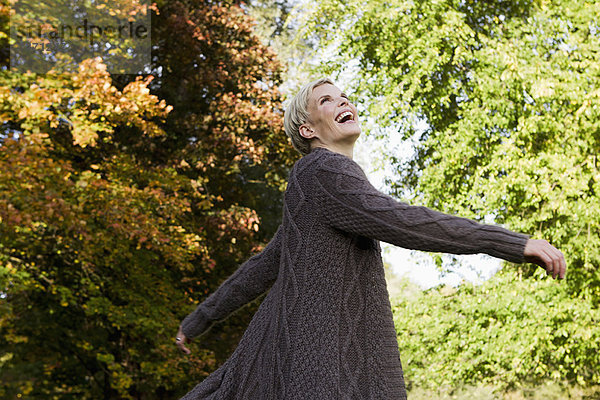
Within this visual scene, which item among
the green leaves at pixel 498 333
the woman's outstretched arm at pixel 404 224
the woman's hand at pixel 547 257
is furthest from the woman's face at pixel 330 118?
the green leaves at pixel 498 333

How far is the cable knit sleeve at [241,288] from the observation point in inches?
92.0

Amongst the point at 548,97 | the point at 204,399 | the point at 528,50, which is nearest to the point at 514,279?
the point at 548,97

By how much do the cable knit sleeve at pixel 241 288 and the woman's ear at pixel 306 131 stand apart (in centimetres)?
34

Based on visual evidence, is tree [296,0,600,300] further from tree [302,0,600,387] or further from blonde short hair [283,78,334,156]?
blonde short hair [283,78,334,156]

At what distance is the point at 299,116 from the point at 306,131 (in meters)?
0.06

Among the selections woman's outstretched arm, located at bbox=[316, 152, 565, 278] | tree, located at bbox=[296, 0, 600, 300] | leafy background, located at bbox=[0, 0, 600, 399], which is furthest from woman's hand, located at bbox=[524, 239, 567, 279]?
tree, located at bbox=[296, 0, 600, 300]

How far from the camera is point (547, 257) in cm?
156

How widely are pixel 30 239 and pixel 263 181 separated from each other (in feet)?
14.5

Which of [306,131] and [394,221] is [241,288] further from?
[394,221]

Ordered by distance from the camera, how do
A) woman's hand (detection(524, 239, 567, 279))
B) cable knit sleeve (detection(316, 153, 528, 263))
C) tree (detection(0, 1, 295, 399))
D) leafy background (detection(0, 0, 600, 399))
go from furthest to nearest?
1. leafy background (detection(0, 0, 600, 399))
2. tree (detection(0, 1, 295, 399))
3. cable knit sleeve (detection(316, 153, 528, 263))
4. woman's hand (detection(524, 239, 567, 279))

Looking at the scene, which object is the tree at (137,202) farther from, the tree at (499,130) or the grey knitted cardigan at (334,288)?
the grey knitted cardigan at (334,288)

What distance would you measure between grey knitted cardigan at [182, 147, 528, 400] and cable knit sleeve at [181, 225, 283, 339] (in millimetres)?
226

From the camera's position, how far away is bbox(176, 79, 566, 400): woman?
1.77 m

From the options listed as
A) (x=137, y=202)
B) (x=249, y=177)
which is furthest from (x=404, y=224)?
(x=249, y=177)
